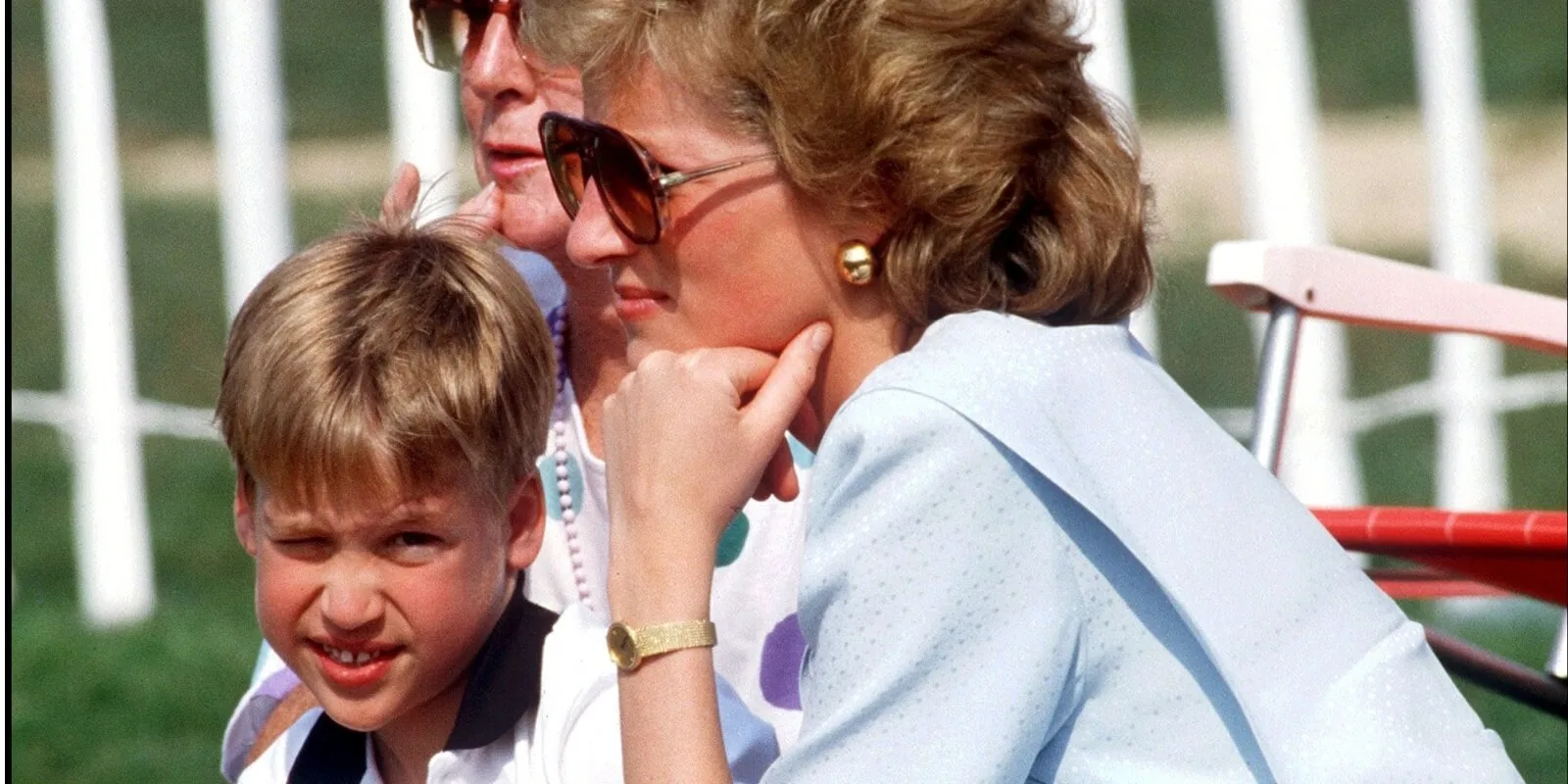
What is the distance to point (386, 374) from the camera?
228 centimetres

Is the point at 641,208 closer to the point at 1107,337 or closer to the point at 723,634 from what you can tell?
the point at 1107,337

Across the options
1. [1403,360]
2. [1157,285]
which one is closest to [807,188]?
[1157,285]

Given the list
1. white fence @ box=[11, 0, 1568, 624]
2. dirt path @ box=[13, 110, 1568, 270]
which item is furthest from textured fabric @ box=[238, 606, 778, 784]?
dirt path @ box=[13, 110, 1568, 270]

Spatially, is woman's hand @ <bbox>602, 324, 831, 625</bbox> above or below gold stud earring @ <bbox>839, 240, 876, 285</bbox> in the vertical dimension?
below

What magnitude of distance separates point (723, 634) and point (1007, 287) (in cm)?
67

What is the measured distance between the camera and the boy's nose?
7.34ft

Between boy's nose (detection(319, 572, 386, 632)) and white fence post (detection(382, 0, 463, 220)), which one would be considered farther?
white fence post (detection(382, 0, 463, 220))

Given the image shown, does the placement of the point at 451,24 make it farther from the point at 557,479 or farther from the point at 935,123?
the point at 935,123

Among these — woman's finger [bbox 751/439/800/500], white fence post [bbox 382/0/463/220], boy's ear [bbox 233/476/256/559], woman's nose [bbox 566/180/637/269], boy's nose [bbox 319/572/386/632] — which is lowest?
boy's nose [bbox 319/572/386/632]

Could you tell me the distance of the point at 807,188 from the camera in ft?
6.85

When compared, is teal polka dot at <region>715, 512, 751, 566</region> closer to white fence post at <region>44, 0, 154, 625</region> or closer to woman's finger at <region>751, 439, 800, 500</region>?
woman's finger at <region>751, 439, 800, 500</region>

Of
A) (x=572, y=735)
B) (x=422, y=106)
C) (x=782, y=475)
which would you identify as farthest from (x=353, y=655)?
(x=422, y=106)

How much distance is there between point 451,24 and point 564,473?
0.58 meters

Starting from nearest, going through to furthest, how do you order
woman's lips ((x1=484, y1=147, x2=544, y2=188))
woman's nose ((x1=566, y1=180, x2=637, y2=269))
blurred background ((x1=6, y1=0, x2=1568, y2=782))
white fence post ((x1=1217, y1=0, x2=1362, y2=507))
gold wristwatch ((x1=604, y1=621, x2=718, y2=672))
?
gold wristwatch ((x1=604, y1=621, x2=718, y2=672)) → woman's nose ((x1=566, y1=180, x2=637, y2=269)) → woman's lips ((x1=484, y1=147, x2=544, y2=188)) → blurred background ((x1=6, y1=0, x2=1568, y2=782)) → white fence post ((x1=1217, y1=0, x2=1362, y2=507))
